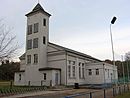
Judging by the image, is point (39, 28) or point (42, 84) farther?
point (39, 28)

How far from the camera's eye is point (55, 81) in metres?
38.0

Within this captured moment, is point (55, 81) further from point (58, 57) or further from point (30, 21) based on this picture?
point (30, 21)

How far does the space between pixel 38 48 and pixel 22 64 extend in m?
11.1

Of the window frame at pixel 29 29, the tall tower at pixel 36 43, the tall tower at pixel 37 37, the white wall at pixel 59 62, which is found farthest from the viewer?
the window frame at pixel 29 29

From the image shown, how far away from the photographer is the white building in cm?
3903

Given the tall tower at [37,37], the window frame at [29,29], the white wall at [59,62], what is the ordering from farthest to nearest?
the window frame at [29,29], the tall tower at [37,37], the white wall at [59,62]

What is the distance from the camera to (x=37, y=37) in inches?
1622

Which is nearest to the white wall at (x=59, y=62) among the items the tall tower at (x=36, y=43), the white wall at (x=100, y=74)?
the tall tower at (x=36, y=43)

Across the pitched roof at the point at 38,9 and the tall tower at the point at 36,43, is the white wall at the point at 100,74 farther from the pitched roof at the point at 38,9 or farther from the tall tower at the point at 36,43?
the pitched roof at the point at 38,9

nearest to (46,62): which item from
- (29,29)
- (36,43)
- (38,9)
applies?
(36,43)

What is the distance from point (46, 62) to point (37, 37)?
5.57 metres

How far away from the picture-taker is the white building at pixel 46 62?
128 feet

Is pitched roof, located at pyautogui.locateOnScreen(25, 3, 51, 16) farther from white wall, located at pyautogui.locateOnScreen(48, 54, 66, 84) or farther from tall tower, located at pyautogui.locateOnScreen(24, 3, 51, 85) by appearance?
white wall, located at pyautogui.locateOnScreen(48, 54, 66, 84)

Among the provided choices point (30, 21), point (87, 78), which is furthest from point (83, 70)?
Result: point (30, 21)
